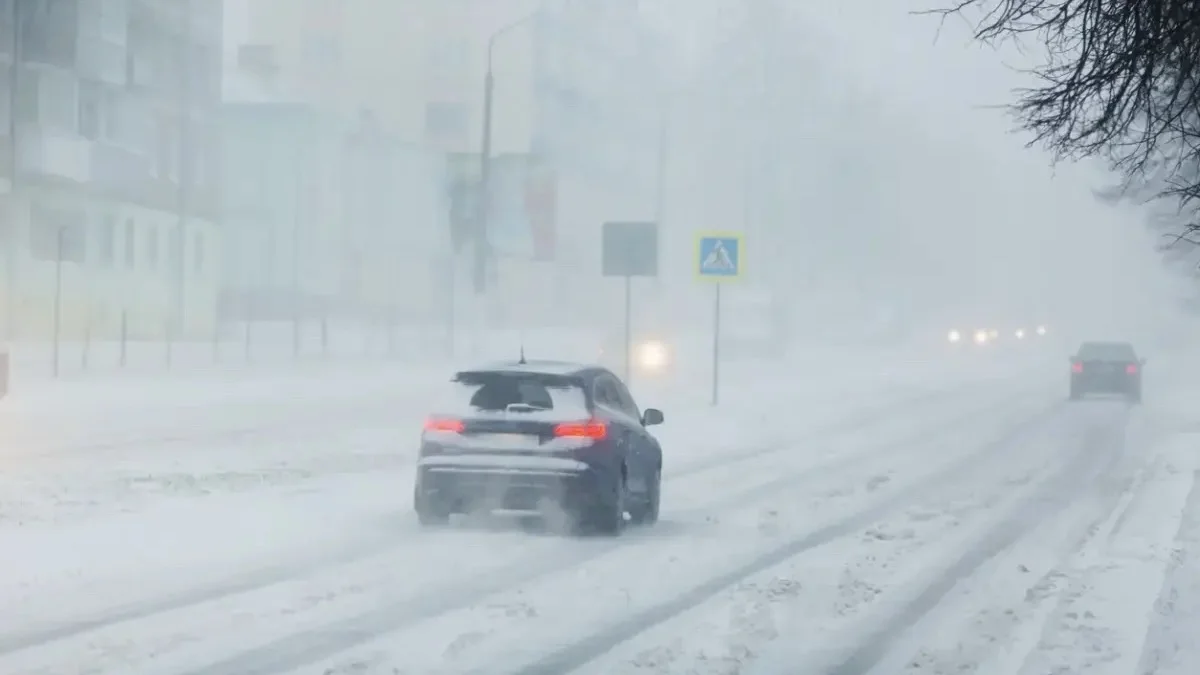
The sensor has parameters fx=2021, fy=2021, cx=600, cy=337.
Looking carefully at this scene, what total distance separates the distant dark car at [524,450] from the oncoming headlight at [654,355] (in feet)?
115

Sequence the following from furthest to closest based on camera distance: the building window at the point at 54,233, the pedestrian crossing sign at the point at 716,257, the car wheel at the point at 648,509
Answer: the building window at the point at 54,233 → the pedestrian crossing sign at the point at 716,257 → the car wheel at the point at 648,509

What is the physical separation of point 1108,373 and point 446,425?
34937 mm

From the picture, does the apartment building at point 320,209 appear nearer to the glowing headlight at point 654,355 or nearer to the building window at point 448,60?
the building window at point 448,60

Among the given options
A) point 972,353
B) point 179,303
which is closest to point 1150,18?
point 179,303

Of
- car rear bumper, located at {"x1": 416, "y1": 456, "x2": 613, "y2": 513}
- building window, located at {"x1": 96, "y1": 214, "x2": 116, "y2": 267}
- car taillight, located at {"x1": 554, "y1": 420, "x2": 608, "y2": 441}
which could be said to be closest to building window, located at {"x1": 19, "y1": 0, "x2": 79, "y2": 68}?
building window, located at {"x1": 96, "y1": 214, "x2": 116, "y2": 267}

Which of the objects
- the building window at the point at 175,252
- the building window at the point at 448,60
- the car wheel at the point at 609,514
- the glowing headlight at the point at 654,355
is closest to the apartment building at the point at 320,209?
the building window at the point at 448,60

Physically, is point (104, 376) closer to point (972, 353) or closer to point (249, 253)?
point (249, 253)

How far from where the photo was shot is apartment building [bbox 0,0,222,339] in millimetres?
51438

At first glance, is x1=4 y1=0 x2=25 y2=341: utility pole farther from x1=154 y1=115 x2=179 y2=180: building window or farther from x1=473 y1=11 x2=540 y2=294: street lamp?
x1=473 y1=11 x2=540 y2=294: street lamp

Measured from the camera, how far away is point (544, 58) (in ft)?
314

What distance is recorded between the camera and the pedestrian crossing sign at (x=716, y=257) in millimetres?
35156

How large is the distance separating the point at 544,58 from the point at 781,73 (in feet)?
51.9

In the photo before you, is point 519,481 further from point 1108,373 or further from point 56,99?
point 56,99

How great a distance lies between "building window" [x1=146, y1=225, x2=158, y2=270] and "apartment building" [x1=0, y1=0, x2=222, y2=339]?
6 centimetres
